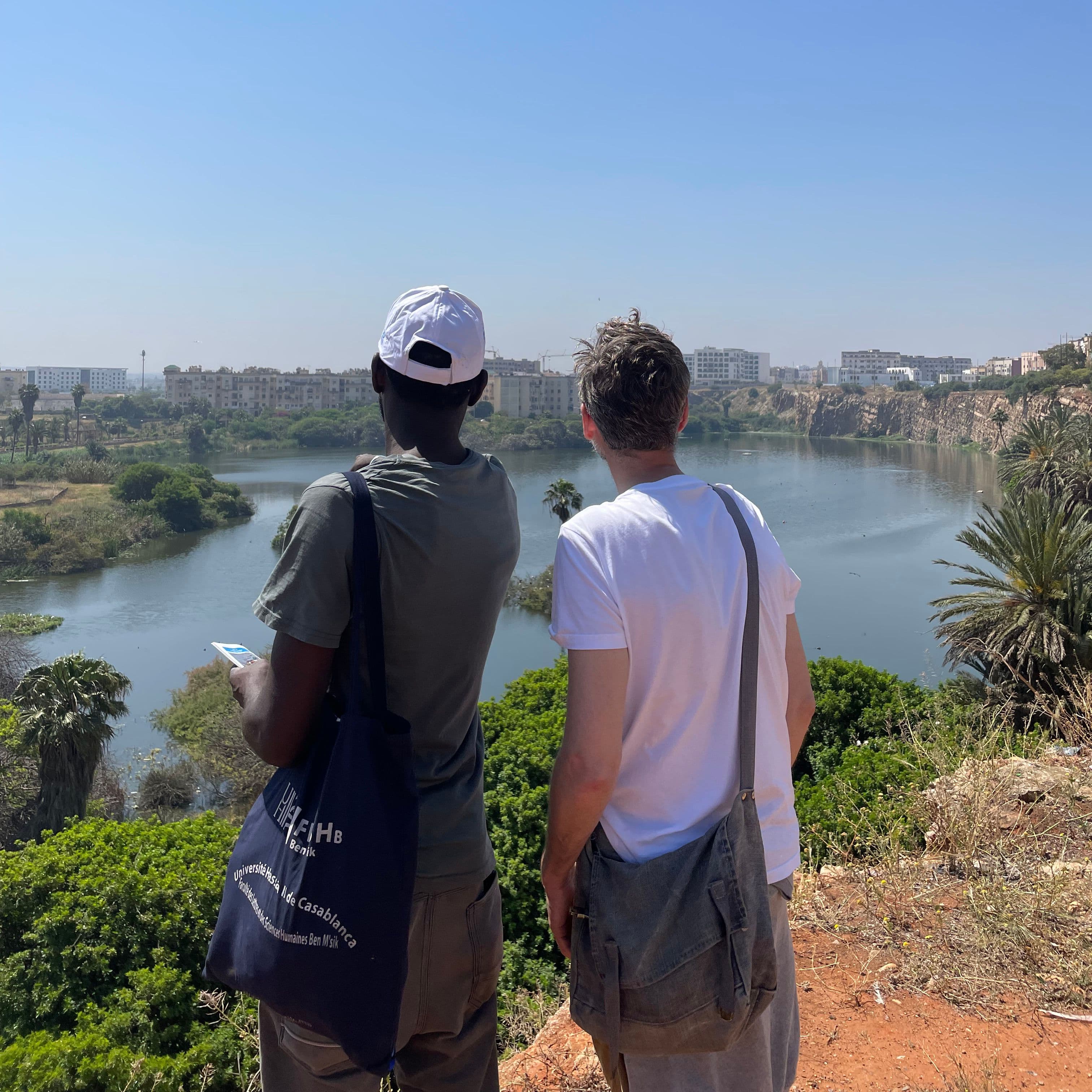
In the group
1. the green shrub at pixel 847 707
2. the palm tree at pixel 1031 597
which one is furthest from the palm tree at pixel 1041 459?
the green shrub at pixel 847 707

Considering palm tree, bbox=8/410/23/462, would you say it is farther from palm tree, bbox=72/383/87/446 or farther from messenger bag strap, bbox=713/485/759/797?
messenger bag strap, bbox=713/485/759/797

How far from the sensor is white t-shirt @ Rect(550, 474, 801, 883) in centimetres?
129

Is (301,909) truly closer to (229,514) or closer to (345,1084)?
(345,1084)

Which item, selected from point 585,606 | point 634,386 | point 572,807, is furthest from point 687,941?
point 634,386

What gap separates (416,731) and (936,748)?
3528mm

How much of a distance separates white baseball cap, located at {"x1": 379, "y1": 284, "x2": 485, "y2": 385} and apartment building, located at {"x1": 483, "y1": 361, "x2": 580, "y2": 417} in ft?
234

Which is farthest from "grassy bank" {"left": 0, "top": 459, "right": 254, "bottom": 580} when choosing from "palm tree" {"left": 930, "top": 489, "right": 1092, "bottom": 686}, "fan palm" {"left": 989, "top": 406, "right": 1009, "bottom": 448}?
"fan palm" {"left": 989, "top": 406, "right": 1009, "bottom": 448}

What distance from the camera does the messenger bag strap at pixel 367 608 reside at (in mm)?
1201

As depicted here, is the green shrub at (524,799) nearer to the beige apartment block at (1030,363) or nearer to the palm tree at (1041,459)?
the palm tree at (1041,459)

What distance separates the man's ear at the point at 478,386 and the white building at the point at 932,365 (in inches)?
6553

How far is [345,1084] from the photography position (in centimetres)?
128

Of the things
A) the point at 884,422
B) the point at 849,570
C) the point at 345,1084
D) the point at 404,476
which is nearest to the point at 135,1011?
the point at 345,1084

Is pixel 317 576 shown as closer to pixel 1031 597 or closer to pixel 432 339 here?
pixel 432 339

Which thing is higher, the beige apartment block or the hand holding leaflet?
the beige apartment block
